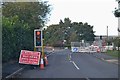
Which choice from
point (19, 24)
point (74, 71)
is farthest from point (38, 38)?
point (19, 24)

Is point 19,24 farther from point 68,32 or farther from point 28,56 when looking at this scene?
point 68,32

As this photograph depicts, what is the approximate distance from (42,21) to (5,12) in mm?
11955

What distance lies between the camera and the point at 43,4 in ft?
202

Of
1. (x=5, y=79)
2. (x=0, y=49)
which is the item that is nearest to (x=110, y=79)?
(x=5, y=79)

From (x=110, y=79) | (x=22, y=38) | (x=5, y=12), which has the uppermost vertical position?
(x=5, y=12)

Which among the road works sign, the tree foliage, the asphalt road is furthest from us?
the tree foliage

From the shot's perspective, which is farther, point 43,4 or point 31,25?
point 43,4

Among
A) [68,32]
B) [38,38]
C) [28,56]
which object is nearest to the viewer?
[28,56]

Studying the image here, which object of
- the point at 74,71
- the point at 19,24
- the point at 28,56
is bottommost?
the point at 74,71

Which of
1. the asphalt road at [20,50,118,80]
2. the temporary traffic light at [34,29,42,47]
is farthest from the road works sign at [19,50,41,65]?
the temporary traffic light at [34,29,42,47]

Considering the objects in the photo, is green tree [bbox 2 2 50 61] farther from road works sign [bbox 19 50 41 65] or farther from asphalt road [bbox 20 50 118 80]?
asphalt road [bbox 20 50 118 80]

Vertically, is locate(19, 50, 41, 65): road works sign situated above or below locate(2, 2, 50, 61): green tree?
below

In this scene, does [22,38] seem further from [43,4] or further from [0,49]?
[43,4]

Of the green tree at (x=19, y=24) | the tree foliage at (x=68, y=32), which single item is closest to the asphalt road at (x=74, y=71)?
the green tree at (x=19, y=24)
